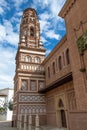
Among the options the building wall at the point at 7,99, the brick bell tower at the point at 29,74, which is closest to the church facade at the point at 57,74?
the brick bell tower at the point at 29,74

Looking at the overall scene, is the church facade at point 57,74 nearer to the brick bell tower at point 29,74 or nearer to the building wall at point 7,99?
the brick bell tower at point 29,74

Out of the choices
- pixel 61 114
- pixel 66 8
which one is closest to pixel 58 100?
pixel 61 114

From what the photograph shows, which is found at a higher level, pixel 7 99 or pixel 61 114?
pixel 7 99

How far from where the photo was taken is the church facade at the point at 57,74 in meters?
8.89

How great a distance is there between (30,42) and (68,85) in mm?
11631

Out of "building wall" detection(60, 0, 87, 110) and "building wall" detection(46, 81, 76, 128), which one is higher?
"building wall" detection(60, 0, 87, 110)

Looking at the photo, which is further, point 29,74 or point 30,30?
point 30,30

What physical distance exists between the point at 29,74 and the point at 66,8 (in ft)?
34.0

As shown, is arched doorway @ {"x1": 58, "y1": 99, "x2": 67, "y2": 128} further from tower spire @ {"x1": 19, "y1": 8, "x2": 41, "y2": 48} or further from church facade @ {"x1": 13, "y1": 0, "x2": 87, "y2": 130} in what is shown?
tower spire @ {"x1": 19, "y1": 8, "x2": 41, "y2": 48}

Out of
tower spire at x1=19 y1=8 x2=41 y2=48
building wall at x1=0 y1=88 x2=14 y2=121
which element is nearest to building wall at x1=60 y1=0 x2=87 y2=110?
tower spire at x1=19 y1=8 x2=41 y2=48

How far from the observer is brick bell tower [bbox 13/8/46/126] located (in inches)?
684

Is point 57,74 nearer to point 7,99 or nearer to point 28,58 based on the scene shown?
point 28,58

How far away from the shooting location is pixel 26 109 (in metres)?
17.1

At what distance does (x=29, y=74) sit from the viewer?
1894cm
